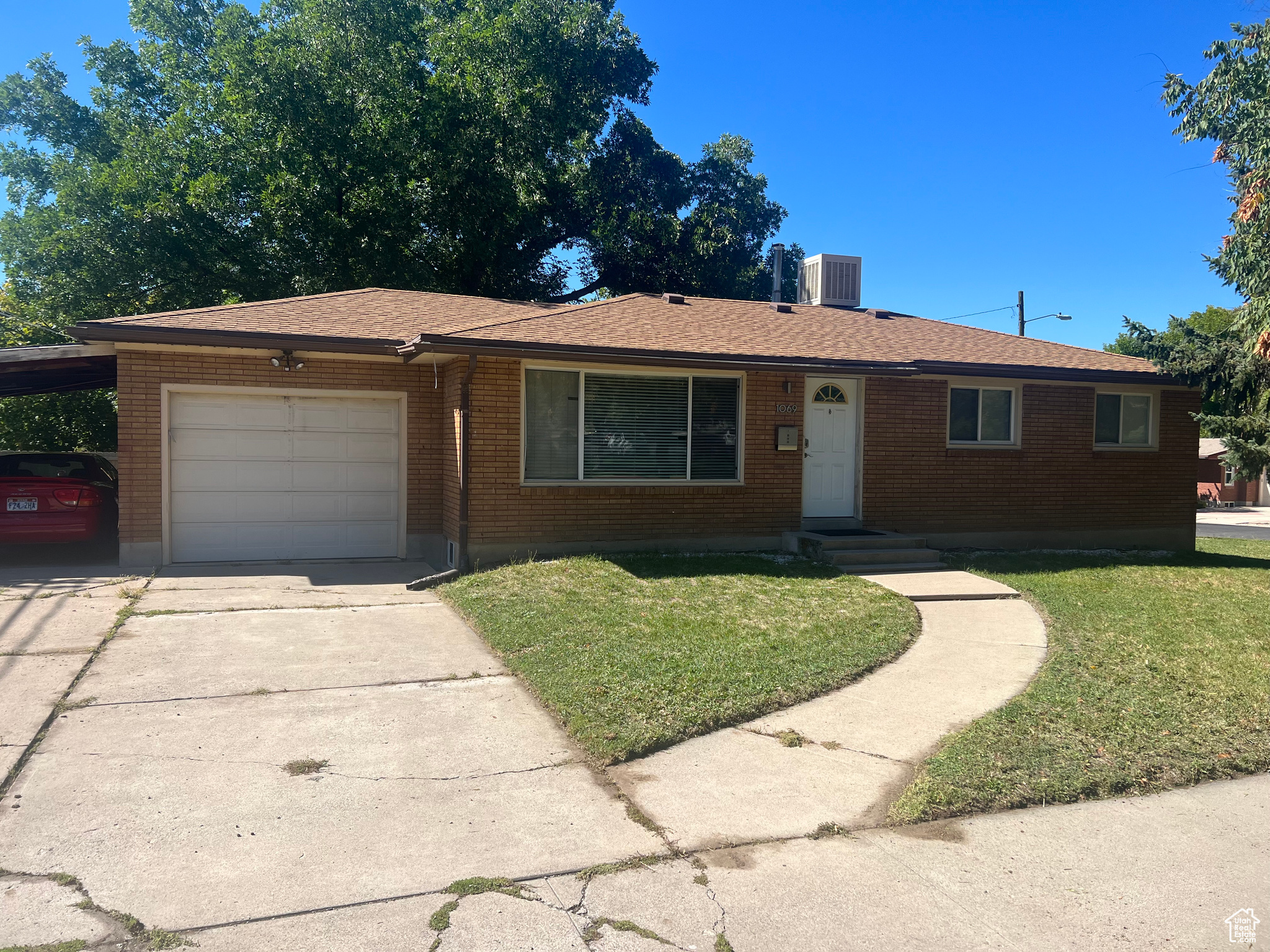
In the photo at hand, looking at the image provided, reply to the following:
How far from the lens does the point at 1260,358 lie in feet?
39.2

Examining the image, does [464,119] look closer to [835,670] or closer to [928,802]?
[835,670]

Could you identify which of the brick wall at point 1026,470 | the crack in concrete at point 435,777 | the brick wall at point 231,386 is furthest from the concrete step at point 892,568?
the crack in concrete at point 435,777

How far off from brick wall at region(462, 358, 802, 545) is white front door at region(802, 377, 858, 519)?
0.97 feet

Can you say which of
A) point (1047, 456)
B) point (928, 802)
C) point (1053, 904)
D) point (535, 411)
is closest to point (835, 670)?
point (928, 802)

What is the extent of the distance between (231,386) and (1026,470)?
11383 millimetres

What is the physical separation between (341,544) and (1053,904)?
10.1 metres

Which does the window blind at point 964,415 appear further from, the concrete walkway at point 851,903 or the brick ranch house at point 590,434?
the concrete walkway at point 851,903

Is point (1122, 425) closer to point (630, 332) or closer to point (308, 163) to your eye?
point (630, 332)

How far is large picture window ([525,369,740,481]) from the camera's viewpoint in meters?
11.1

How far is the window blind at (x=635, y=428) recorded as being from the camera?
11281 millimetres

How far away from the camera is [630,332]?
468 inches
